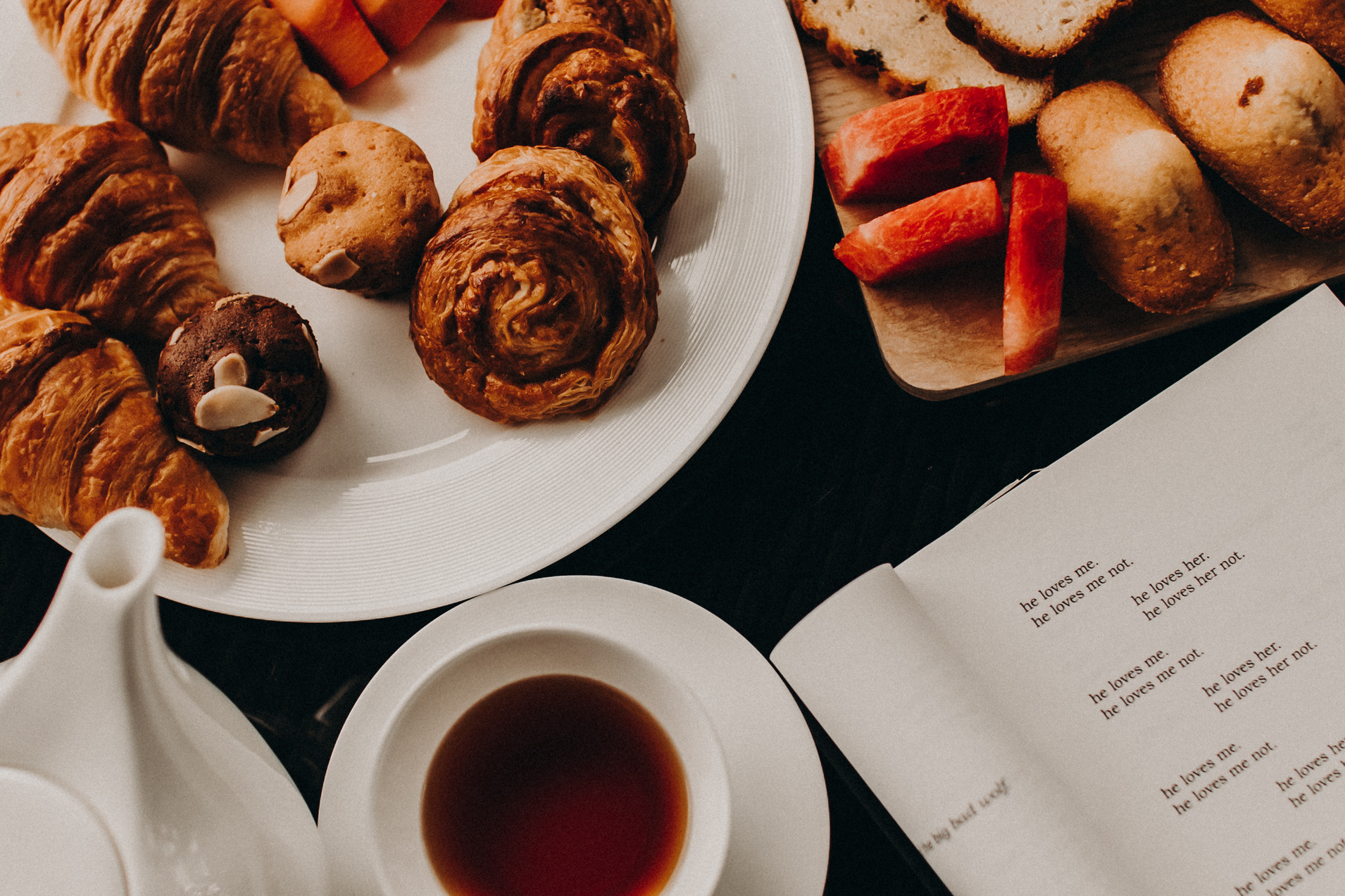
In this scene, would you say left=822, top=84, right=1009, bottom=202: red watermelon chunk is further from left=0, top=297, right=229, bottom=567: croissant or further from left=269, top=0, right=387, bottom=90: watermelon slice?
left=0, top=297, right=229, bottom=567: croissant

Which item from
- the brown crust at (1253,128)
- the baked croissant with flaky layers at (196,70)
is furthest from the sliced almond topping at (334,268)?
the brown crust at (1253,128)

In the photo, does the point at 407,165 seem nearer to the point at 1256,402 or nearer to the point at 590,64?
the point at 590,64

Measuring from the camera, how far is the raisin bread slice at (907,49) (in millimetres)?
1030

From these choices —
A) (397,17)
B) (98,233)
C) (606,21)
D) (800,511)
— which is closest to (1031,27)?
(606,21)

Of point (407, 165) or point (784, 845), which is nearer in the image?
point (784, 845)

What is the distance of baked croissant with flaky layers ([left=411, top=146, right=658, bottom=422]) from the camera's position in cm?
88

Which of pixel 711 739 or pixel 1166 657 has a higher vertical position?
pixel 711 739

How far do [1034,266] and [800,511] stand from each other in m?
0.36

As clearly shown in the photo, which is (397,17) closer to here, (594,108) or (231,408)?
(594,108)

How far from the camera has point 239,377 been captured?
0.89 metres

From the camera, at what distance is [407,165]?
0.93 metres

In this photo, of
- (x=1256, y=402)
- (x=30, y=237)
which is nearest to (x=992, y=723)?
(x=1256, y=402)

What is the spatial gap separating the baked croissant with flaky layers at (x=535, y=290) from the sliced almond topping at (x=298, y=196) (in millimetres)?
136

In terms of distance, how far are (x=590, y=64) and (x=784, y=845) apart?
2.64 feet
